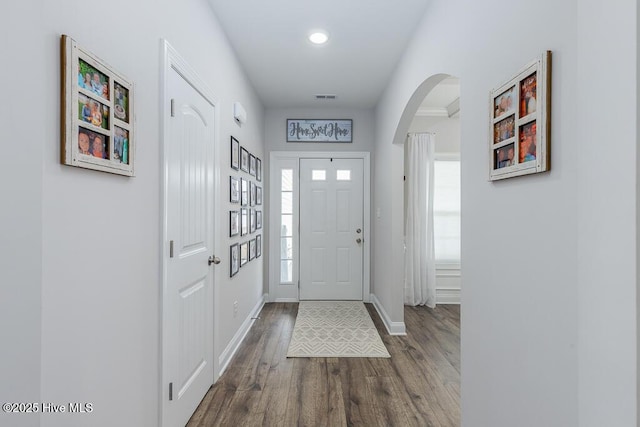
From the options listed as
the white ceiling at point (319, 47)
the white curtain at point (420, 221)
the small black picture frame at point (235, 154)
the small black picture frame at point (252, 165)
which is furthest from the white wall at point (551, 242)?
the white curtain at point (420, 221)

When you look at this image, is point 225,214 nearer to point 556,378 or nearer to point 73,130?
point 73,130

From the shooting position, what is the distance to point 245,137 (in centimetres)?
330

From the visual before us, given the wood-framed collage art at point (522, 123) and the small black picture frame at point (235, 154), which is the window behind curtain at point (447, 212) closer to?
the small black picture frame at point (235, 154)

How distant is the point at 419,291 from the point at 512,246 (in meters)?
3.24

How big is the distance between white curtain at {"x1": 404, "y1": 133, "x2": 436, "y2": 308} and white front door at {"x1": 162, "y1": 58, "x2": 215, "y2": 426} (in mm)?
2811

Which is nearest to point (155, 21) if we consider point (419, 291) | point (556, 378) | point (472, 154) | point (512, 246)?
point (472, 154)

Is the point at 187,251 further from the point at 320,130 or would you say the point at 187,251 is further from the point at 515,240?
the point at 320,130

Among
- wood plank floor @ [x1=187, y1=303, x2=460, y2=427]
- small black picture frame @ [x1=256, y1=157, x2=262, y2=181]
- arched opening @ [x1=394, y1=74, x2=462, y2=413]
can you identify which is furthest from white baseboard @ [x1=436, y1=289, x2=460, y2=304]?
small black picture frame @ [x1=256, y1=157, x2=262, y2=181]

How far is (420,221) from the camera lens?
4.22 meters

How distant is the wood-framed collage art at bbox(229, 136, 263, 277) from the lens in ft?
9.16

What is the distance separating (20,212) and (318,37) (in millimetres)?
2439

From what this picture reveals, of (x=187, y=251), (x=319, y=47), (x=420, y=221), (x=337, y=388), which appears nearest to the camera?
(x=187, y=251)

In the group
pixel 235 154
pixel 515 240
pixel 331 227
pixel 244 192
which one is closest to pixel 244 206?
pixel 244 192

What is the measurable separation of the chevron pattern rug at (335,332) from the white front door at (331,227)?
29cm
